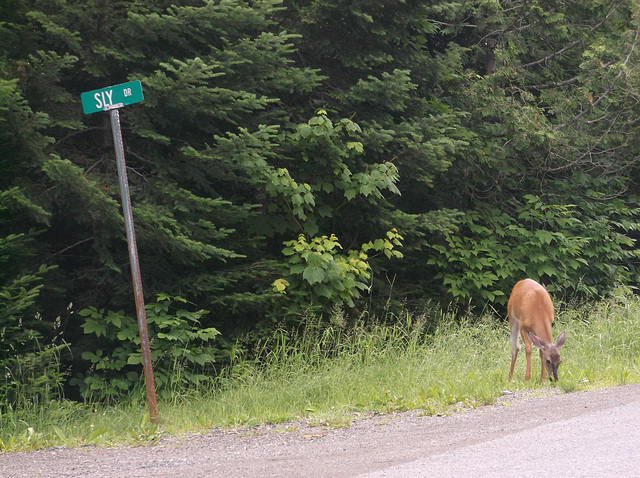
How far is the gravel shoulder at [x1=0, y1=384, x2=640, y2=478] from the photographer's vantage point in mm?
4469

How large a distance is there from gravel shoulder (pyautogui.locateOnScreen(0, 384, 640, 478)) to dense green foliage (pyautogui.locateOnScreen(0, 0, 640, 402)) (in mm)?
2163

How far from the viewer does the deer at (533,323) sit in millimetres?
6930

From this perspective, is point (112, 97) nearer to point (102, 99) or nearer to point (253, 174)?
point (102, 99)

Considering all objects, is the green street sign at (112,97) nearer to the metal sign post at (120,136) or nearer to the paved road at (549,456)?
the metal sign post at (120,136)

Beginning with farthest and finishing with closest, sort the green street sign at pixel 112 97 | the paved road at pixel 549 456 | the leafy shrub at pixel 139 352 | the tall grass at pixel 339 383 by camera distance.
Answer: the leafy shrub at pixel 139 352 < the tall grass at pixel 339 383 < the green street sign at pixel 112 97 < the paved road at pixel 549 456

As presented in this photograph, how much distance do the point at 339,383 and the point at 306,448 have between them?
2.21m

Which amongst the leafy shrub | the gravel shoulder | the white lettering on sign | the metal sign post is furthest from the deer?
the white lettering on sign

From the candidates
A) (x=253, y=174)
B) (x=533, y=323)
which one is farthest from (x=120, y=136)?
(x=533, y=323)

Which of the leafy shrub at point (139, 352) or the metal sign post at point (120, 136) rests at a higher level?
the metal sign post at point (120, 136)

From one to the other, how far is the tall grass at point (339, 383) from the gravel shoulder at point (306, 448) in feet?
0.88

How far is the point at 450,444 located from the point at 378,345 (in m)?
4.07

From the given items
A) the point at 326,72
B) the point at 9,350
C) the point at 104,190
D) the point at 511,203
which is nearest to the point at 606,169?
the point at 511,203

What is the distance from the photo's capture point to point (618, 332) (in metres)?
9.32

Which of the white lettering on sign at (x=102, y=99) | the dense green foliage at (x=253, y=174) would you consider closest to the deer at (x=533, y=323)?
the dense green foliage at (x=253, y=174)
